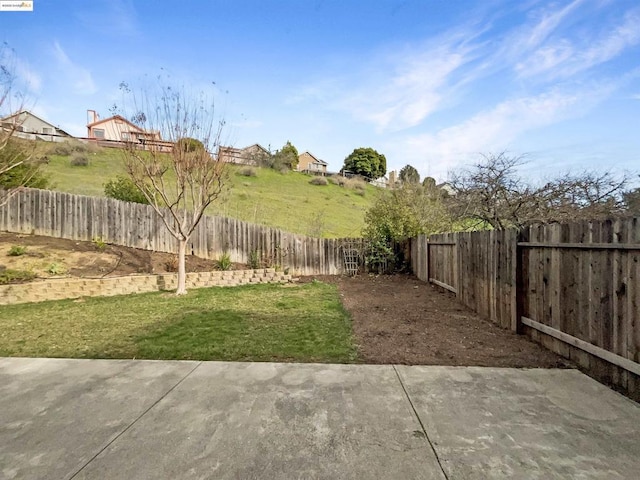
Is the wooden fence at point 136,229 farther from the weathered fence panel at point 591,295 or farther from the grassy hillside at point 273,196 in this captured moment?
the weathered fence panel at point 591,295

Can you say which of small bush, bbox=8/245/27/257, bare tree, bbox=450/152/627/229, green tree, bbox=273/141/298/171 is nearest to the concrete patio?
bare tree, bbox=450/152/627/229

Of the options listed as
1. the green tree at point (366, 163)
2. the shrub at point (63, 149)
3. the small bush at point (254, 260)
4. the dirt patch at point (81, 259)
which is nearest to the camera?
the dirt patch at point (81, 259)

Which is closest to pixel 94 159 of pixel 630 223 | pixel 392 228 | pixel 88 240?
pixel 88 240

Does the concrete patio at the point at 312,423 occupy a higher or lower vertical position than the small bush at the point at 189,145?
lower

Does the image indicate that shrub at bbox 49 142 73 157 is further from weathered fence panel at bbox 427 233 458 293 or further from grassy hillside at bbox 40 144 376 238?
weathered fence panel at bbox 427 233 458 293

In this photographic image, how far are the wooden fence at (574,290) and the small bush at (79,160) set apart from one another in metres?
25.2

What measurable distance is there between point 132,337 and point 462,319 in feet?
15.8

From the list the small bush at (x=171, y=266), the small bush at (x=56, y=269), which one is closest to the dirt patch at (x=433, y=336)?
the small bush at (x=171, y=266)

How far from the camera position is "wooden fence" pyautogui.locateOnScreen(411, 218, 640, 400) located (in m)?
2.64

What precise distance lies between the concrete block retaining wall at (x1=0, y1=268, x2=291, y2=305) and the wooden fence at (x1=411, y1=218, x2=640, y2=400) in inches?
250

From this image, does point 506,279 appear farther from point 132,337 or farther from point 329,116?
point 329,116

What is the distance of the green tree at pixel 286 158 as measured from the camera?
105 ft

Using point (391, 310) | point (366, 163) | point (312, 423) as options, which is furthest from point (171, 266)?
point (366, 163)

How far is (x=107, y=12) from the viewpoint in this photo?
6992 millimetres
